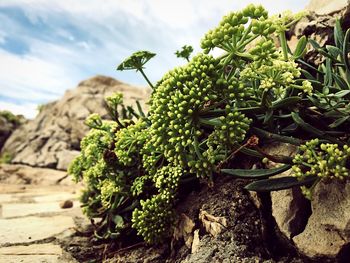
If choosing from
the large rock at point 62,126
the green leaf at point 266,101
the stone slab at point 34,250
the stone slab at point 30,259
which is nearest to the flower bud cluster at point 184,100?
the green leaf at point 266,101

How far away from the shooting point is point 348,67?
146cm

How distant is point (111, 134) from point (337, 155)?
134 centimetres

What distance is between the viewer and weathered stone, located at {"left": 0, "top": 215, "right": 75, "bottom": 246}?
7.63 feet

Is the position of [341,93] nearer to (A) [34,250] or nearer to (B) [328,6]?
(B) [328,6]

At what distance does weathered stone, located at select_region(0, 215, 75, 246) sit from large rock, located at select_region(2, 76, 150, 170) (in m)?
5.06

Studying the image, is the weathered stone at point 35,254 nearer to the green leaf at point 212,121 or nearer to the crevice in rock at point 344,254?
the green leaf at point 212,121

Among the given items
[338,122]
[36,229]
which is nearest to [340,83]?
[338,122]

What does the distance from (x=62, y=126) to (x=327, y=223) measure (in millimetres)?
8520

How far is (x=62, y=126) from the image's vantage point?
9.10m

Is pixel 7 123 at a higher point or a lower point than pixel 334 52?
higher

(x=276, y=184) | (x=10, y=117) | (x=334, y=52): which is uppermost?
(x=10, y=117)

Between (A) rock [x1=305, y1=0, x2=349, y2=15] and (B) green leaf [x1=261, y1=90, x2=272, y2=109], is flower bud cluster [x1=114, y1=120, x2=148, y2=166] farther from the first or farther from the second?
(A) rock [x1=305, y1=0, x2=349, y2=15]

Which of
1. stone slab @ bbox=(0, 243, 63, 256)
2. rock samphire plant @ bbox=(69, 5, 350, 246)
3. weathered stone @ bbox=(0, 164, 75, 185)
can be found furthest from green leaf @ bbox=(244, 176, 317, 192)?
weathered stone @ bbox=(0, 164, 75, 185)

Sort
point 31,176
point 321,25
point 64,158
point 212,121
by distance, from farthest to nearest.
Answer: point 64,158 → point 31,176 → point 321,25 → point 212,121
